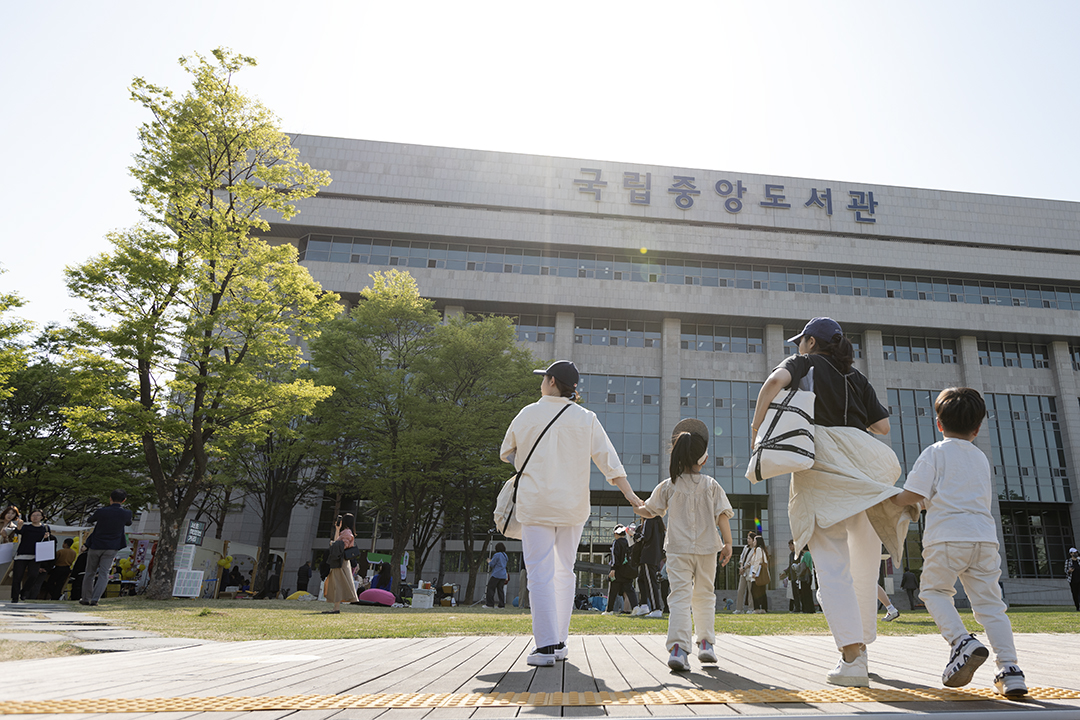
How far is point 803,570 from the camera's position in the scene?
16.3 metres

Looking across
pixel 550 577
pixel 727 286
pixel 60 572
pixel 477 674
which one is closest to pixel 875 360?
pixel 727 286

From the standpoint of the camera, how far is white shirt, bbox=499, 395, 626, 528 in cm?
425

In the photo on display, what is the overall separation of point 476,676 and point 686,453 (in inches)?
87.0

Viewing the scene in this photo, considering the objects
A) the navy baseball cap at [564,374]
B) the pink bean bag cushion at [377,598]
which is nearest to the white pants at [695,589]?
the navy baseball cap at [564,374]

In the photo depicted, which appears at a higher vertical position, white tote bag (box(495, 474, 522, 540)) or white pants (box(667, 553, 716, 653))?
white tote bag (box(495, 474, 522, 540))

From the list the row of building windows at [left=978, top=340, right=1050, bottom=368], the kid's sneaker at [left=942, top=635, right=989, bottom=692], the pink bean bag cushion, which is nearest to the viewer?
the kid's sneaker at [left=942, top=635, right=989, bottom=692]

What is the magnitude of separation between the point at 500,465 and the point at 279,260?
1204 centimetres

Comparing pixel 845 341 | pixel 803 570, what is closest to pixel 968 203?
pixel 803 570

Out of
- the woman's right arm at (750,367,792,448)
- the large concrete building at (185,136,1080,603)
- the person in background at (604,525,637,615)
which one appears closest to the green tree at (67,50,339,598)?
the person in background at (604,525,637,615)

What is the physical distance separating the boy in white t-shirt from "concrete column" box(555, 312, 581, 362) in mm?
32602

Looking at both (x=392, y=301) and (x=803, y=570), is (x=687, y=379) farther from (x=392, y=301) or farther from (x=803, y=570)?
(x=803, y=570)

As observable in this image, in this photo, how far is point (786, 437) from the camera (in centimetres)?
355

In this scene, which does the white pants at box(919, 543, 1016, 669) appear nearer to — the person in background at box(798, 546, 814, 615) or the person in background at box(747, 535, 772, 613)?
the person in background at box(747, 535, 772, 613)

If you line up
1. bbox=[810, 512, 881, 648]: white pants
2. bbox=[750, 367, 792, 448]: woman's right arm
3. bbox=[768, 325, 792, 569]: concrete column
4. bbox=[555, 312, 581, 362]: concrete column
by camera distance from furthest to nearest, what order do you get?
bbox=[555, 312, 581, 362]: concrete column, bbox=[768, 325, 792, 569]: concrete column, bbox=[750, 367, 792, 448]: woman's right arm, bbox=[810, 512, 881, 648]: white pants
